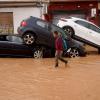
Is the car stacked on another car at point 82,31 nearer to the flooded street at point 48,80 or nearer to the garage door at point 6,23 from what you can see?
the flooded street at point 48,80

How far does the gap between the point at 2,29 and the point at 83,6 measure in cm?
717

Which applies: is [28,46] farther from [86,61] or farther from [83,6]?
[83,6]

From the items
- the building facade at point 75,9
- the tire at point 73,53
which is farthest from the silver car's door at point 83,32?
the building facade at point 75,9

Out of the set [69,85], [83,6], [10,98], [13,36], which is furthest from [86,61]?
[83,6]

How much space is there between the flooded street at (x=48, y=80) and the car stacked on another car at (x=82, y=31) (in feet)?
10.8

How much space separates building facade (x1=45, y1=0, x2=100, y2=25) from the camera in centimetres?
4097

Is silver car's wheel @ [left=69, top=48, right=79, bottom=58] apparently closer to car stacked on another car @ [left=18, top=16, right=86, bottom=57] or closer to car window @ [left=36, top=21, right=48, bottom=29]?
car stacked on another car @ [left=18, top=16, right=86, bottom=57]

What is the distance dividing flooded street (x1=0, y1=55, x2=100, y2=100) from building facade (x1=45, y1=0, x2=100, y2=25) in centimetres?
A: 1589

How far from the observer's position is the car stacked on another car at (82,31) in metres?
28.3

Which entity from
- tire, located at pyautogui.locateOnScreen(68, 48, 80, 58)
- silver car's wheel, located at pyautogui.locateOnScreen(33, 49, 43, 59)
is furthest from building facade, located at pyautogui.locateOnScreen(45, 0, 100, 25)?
silver car's wheel, located at pyautogui.locateOnScreen(33, 49, 43, 59)

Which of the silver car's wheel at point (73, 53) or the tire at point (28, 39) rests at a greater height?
the tire at point (28, 39)

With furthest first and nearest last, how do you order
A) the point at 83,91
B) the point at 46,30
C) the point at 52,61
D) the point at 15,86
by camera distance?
the point at 46,30 < the point at 52,61 < the point at 15,86 < the point at 83,91

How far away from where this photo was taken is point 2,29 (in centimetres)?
3803

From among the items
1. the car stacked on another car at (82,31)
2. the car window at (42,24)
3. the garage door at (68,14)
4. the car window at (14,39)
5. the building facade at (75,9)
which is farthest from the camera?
the garage door at (68,14)
